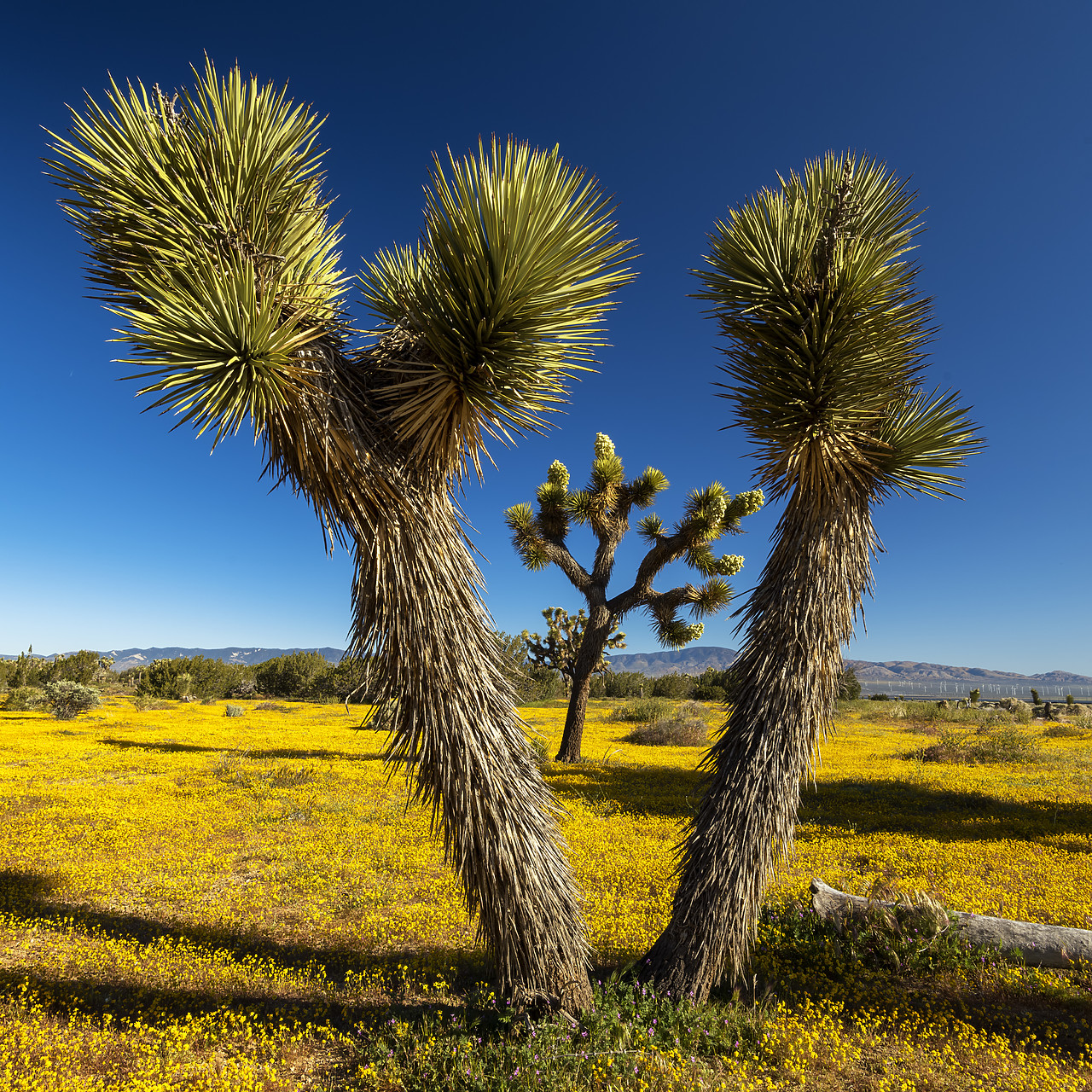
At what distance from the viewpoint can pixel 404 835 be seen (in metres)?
10.3

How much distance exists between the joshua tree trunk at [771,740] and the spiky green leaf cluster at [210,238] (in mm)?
3882

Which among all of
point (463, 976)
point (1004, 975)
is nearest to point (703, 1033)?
point (463, 976)

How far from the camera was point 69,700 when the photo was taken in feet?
78.2

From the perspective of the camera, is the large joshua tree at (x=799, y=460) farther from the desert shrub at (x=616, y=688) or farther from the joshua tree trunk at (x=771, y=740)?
the desert shrub at (x=616, y=688)

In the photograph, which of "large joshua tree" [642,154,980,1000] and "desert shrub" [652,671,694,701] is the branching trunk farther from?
"desert shrub" [652,671,694,701]

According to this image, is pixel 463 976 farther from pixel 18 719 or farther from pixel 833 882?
pixel 18 719

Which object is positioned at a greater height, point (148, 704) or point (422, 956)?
point (422, 956)

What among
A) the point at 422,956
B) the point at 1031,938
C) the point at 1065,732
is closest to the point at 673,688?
the point at 1065,732

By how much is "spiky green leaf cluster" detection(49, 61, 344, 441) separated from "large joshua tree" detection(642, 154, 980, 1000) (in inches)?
123

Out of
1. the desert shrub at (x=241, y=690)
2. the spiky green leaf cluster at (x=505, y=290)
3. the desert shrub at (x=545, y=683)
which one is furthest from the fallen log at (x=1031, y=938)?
the desert shrub at (x=241, y=690)

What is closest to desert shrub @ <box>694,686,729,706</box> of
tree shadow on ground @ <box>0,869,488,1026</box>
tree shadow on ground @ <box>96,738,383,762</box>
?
tree shadow on ground @ <box>96,738,383,762</box>

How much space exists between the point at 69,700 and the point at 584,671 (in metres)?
22.3

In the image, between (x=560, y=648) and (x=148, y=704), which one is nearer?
(x=560, y=648)

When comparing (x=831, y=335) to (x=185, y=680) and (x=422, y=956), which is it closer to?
(x=422, y=956)
